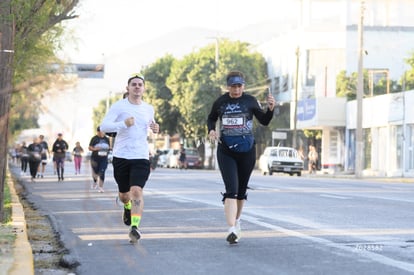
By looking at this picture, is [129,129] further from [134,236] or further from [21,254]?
[21,254]

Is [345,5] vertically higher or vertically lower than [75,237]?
higher

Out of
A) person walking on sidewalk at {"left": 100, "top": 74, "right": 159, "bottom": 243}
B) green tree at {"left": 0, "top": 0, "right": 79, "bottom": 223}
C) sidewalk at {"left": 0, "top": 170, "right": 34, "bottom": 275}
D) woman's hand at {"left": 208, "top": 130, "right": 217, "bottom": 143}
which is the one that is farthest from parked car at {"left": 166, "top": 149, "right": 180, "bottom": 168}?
woman's hand at {"left": 208, "top": 130, "right": 217, "bottom": 143}

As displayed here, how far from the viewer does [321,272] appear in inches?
318

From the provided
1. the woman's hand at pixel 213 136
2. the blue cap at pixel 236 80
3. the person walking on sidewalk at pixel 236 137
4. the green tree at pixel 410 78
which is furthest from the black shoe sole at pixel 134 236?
the green tree at pixel 410 78

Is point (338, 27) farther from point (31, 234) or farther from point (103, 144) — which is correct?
point (31, 234)

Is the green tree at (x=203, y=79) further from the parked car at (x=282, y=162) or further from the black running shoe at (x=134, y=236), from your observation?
the black running shoe at (x=134, y=236)

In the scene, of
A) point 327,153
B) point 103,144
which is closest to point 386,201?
point 103,144

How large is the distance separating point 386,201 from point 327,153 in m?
46.2

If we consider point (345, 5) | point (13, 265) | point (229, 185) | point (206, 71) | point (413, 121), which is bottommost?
point (13, 265)

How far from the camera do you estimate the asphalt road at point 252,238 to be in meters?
8.66

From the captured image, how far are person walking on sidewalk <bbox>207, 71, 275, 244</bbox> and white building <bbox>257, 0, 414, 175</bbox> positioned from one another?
45155 mm

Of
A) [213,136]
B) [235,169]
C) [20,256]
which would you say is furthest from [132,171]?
[20,256]

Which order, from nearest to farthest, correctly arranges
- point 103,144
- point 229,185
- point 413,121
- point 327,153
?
point 229,185 < point 103,144 < point 413,121 < point 327,153

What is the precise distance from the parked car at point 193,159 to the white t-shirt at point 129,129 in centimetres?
5930
